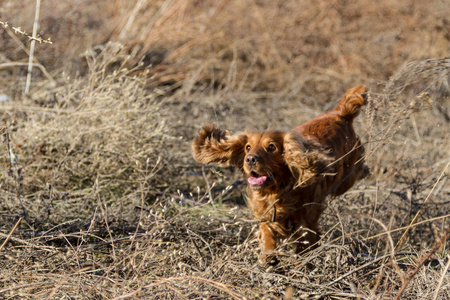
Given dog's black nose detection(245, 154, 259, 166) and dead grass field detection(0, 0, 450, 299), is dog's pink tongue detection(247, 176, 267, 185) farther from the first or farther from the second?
dead grass field detection(0, 0, 450, 299)

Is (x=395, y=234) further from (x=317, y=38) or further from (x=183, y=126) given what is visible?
(x=317, y=38)

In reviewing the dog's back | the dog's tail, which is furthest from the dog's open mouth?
the dog's tail

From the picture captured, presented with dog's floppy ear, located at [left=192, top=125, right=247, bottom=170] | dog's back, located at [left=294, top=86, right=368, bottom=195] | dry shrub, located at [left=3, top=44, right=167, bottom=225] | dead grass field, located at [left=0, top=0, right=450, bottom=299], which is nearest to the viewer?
dead grass field, located at [left=0, top=0, right=450, bottom=299]

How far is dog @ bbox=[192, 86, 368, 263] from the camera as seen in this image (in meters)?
3.18

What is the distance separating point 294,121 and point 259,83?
1.96m

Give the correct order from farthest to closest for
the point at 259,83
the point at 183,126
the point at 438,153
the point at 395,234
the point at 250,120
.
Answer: the point at 259,83 → the point at 250,120 → the point at 183,126 → the point at 438,153 → the point at 395,234

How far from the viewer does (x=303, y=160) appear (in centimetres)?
312

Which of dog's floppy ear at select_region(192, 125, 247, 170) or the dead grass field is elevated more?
dog's floppy ear at select_region(192, 125, 247, 170)

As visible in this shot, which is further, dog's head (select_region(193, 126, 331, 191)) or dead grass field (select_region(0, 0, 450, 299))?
dog's head (select_region(193, 126, 331, 191))

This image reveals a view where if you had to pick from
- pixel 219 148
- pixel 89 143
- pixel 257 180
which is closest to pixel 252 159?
pixel 257 180

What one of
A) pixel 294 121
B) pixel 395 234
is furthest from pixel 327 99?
pixel 395 234

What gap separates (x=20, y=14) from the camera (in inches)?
305

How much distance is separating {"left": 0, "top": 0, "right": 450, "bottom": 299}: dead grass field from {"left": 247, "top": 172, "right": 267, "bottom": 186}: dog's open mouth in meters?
0.26

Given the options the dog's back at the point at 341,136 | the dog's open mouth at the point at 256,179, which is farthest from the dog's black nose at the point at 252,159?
the dog's back at the point at 341,136
